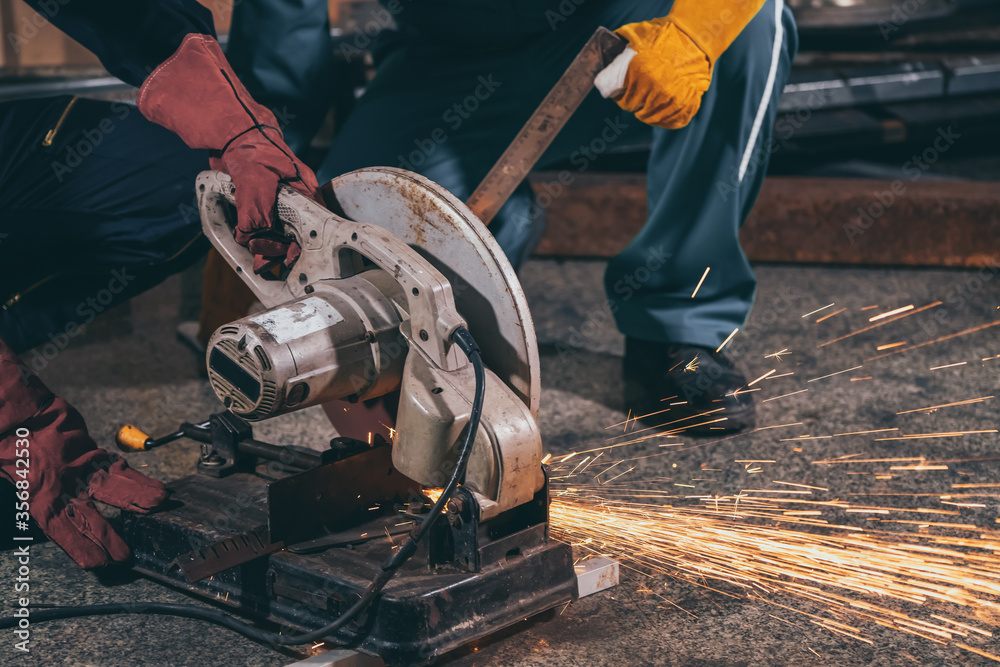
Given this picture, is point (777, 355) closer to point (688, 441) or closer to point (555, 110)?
point (688, 441)

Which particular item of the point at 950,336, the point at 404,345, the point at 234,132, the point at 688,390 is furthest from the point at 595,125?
the point at 950,336

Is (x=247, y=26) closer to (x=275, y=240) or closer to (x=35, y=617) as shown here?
(x=275, y=240)

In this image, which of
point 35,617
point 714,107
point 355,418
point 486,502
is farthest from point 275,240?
point 714,107

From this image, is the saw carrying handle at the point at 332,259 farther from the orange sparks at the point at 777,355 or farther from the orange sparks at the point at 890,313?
the orange sparks at the point at 890,313

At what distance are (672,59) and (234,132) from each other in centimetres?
93

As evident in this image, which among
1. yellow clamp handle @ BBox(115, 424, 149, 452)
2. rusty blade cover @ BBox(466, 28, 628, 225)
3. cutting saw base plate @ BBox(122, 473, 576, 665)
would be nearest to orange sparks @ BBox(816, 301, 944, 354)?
rusty blade cover @ BBox(466, 28, 628, 225)

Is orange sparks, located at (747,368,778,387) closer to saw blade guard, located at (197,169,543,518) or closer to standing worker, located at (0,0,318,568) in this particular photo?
saw blade guard, located at (197,169,543,518)

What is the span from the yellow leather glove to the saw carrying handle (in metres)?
0.70

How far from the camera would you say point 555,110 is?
222cm

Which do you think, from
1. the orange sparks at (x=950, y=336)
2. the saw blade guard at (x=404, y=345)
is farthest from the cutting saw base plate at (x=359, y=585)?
the orange sparks at (x=950, y=336)

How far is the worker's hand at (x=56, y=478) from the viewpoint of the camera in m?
1.96

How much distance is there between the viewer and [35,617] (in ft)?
6.08

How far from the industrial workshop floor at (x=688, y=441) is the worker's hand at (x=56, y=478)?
10 centimetres

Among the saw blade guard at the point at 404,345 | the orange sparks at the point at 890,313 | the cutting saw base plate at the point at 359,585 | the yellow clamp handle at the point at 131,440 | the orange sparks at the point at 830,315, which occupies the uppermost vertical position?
the saw blade guard at the point at 404,345
